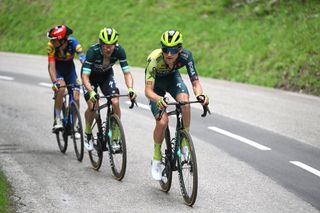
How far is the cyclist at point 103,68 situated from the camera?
9.37 metres

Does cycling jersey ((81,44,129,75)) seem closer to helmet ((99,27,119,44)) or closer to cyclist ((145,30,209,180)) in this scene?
helmet ((99,27,119,44))

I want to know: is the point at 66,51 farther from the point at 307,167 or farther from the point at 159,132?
the point at 307,167

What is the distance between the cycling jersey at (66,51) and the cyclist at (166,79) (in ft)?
8.87

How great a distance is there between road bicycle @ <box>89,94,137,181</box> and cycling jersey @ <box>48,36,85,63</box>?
150 cm

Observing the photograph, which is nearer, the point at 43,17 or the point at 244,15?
the point at 244,15

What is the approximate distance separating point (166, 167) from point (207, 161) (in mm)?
1976

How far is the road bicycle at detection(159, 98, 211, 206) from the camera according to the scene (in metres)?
8.04

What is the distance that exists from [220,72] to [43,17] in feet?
38.0

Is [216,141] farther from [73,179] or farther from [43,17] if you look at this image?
[43,17]

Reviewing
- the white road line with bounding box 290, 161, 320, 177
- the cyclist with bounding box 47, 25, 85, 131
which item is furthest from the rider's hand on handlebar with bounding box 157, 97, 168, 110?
the cyclist with bounding box 47, 25, 85, 131

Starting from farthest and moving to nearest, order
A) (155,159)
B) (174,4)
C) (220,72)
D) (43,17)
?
(43,17) < (174,4) < (220,72) < (155,159)

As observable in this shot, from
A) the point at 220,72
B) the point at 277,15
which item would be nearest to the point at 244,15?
the point at 277,15

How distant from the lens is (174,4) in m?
25.5

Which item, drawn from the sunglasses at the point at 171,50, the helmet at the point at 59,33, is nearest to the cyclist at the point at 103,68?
the helmet at the point at 59,33
